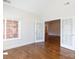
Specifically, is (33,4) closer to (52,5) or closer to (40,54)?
(52,5)

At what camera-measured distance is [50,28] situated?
1357 centimetres

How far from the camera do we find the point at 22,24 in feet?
22.1

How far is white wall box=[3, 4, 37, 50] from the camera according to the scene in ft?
18.3

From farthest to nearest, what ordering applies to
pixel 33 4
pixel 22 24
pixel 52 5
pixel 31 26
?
pixel 31 26, pixel 22 24, pixel 52 5, pixel 33 4

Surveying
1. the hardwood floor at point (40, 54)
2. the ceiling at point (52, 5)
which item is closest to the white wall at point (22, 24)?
the ceiling at point (52, 5)

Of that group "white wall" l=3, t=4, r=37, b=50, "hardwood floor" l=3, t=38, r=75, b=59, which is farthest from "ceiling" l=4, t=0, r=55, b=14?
"hardwood floor" l=3, t=38, r=75, b=59

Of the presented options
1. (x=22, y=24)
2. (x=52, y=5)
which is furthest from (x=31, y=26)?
(x=52, y=5)

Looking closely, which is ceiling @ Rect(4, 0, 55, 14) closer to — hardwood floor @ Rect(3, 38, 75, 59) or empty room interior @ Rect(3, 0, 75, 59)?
empty room interior @ Rect(3, 0, 75, 59)

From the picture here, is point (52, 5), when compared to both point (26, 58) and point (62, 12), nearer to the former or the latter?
point (62, 12)

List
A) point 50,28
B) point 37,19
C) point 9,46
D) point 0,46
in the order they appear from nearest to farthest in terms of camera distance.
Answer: point 0,46, point 9,46, point 37,19, point 50,28

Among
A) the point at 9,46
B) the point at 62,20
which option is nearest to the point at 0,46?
the point at 9,46

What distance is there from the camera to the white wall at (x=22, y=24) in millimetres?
5578
